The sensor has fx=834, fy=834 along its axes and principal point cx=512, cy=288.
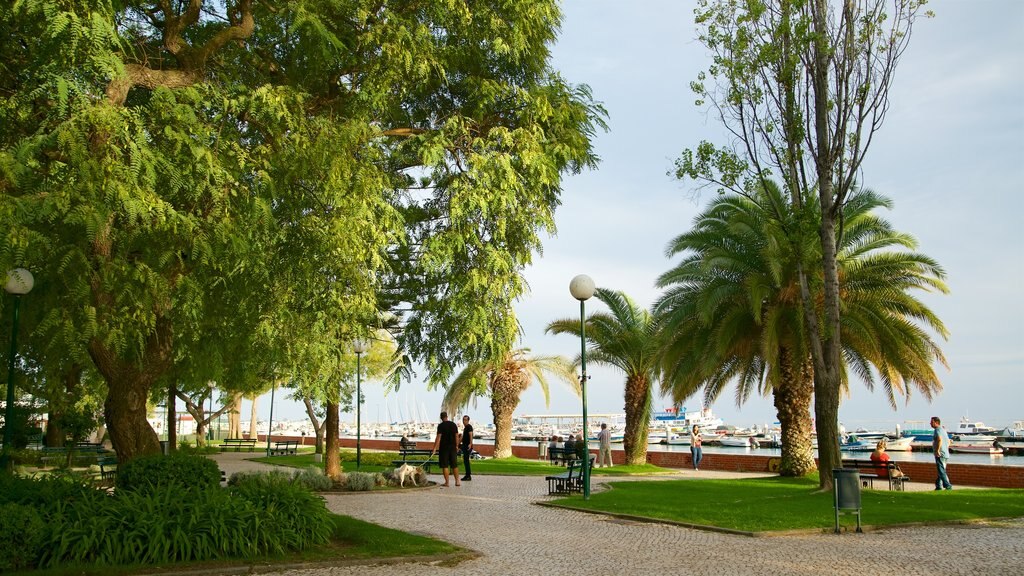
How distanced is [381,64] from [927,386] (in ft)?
59.0

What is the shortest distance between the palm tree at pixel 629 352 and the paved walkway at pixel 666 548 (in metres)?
16.9

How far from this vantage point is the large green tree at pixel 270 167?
26.5ft

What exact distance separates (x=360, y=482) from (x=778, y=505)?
29.1 ft

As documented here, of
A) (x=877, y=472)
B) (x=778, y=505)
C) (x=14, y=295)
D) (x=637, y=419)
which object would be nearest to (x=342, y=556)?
(x=14, y=295)

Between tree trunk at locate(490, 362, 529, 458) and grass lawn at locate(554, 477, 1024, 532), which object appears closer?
grass lawn at locate(554, 477, 1024, 532)

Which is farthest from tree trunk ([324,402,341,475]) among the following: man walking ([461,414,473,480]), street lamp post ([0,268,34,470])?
street lamp post ([0,268,34,470])

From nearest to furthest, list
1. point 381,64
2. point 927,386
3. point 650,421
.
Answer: point 381,64 → point 927,386 → point 650,421

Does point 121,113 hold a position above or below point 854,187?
below

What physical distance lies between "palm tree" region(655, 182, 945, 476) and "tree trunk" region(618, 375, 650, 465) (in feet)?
21.8

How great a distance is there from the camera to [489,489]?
1880 cm

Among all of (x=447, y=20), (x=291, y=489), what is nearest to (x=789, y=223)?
(x=447, y=20)

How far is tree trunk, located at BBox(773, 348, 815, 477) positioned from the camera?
22766 millimetres

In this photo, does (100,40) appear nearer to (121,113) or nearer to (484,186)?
(121,113)

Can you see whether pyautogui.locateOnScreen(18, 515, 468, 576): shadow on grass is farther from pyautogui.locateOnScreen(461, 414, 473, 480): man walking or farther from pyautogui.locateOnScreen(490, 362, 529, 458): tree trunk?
pyautogui.locateOnScreen(490, 362, 529, 458): tree trunk
